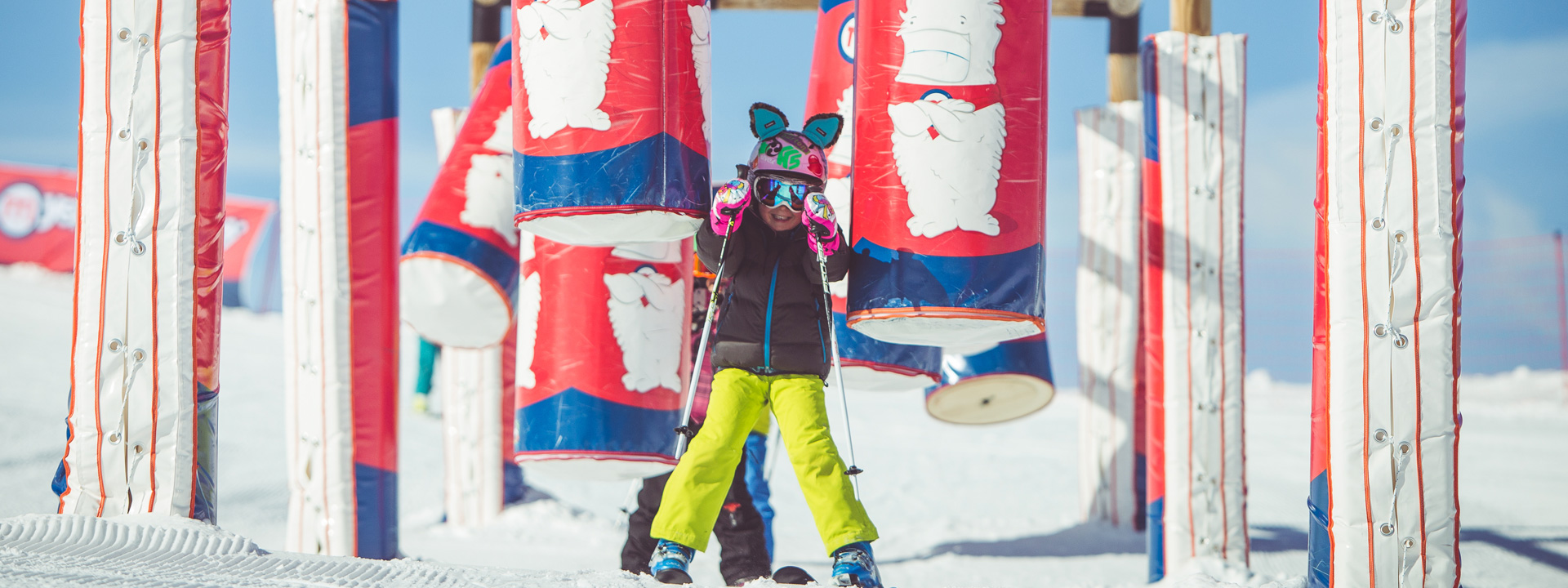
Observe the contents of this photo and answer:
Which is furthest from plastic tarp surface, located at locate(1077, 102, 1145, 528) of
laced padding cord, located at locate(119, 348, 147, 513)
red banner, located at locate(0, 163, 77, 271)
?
red banner, located at locate(0, 163, 77, 271)

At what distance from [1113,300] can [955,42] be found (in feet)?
11.2

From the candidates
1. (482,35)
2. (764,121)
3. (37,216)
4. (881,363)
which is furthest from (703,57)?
(37,216)

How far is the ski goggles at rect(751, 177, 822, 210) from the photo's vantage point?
2963mm

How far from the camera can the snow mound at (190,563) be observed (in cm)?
232

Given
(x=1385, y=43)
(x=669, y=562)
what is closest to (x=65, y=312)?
(x=669, y=562)

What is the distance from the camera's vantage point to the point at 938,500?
695 cm

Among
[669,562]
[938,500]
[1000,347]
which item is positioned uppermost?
[1000,347]

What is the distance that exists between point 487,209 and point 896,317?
70.3 inches

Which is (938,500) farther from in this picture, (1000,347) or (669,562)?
(669,562)

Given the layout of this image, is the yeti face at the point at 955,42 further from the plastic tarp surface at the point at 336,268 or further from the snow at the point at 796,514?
the plastic tarp surface at the point at 336,268

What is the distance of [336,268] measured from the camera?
394cm

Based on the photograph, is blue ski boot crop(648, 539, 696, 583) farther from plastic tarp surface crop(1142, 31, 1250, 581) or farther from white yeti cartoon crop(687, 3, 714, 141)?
plastic tarp surface crop(1142, 31, 1250, 581)

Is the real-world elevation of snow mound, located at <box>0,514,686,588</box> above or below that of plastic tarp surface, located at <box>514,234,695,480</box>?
below

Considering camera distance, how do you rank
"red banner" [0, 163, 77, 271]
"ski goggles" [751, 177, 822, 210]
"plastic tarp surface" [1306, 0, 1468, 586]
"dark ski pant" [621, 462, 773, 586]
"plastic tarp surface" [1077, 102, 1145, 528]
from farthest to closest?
"red banner" [0, 163, 77, 271]
"plastic tarp surface" [1077, 102, 1145, 528]
"dark ski pant" [621, 462, 773, 586]
"ski goggles" [751, 177, 822, 210]
"plastic tarp surface" [1306, 0, 1468, 586]
